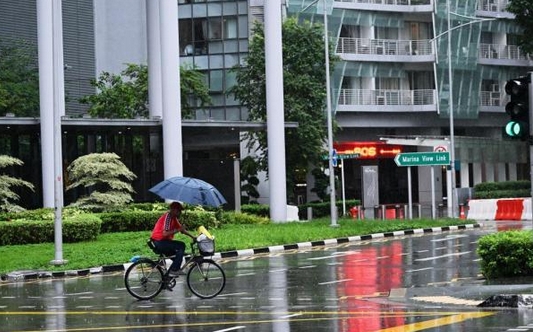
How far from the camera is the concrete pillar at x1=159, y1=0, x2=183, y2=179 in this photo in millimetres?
42281

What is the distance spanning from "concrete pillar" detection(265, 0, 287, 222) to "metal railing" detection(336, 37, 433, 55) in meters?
23.3

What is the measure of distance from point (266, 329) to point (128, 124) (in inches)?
1222

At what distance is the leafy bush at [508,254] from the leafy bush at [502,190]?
43.0m

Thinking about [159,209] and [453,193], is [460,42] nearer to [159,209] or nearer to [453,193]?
[453,193]

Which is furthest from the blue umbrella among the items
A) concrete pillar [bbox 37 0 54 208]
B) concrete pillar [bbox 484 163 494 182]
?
concrete pillar [bbox 484 163 494 182]

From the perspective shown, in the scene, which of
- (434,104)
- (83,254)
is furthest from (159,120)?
(434,104)

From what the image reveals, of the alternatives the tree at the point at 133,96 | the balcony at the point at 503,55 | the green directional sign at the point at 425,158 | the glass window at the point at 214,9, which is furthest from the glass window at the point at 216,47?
→ the green directional sign at the point at 425,158

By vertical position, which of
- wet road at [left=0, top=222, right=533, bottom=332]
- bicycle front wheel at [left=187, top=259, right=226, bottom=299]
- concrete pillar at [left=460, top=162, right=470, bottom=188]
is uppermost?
concrete pillar at [left=460, top=162, right=470, bottom=188]

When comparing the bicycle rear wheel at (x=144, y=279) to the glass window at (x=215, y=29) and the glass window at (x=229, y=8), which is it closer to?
Answer: the glass window at (x=215, y=29)

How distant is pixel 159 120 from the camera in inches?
1769

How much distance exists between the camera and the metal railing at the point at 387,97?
69750 mm

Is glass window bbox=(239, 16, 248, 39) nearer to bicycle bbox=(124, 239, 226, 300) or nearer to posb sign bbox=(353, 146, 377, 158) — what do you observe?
posb sign bbox=(353, 146, 377, 158)

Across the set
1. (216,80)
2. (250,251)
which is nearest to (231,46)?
(216,80)

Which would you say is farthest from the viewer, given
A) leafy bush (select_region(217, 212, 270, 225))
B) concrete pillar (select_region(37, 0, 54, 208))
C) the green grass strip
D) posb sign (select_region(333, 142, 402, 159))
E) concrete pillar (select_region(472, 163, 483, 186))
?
concrete pillar (select_region(472, 163, 483, 186))
